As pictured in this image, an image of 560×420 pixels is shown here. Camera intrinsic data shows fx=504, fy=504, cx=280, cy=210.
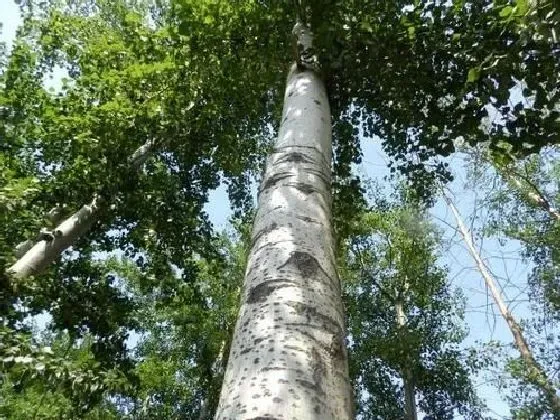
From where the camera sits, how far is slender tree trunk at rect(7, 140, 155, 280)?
16.2 ft

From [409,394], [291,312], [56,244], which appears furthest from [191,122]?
[409,394]

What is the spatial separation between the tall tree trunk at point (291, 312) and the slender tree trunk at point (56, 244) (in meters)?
3.44

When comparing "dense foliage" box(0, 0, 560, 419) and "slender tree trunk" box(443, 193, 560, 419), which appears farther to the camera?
"slender tree trunk" box(443, 193, 560, 419)

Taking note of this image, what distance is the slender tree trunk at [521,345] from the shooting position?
11742 mm

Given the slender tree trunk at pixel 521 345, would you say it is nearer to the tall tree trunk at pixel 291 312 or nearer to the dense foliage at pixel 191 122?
the dense foliage at pixel 191 122

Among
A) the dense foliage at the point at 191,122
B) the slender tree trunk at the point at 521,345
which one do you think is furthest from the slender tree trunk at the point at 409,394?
the slender tree trunk at the point at 521,345

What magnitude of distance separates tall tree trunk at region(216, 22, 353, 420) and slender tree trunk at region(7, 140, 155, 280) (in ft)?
11.3

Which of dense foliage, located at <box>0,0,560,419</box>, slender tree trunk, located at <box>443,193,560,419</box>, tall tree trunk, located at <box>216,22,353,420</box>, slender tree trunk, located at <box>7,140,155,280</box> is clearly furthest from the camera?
slender tree trunk, located at <box>443,193,560,419</box>

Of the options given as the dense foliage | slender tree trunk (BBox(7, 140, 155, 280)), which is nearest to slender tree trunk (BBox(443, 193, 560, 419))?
the dense foliage

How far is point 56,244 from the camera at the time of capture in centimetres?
546

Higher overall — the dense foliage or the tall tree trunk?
the dense foliage

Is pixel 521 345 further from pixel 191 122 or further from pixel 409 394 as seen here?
pixel 191 122

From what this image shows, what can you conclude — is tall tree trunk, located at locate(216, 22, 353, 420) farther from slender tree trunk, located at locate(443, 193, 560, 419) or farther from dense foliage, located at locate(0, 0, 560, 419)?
slender tree trunk, located at locate(443, 193, 560, 419)

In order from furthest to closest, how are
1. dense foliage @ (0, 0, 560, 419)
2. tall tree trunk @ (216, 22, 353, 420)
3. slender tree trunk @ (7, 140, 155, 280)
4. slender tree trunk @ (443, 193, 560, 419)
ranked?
slender tree trunk @ (443, 193, 560, 419) < slender tree trunk @ (7, 140, 155, 280) < dense foliage @ (0, 0, 560, 419) < tall tree trunk @ (216, 22, 353, 420)
